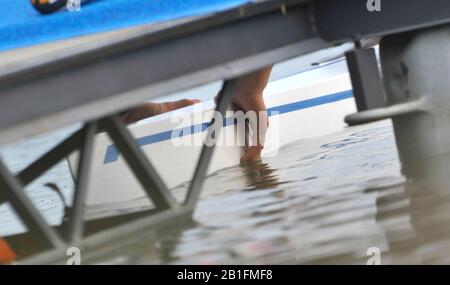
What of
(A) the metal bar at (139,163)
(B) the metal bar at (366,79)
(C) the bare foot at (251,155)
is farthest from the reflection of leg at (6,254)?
(C) the bare foot at (251,155)

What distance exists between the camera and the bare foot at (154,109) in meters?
7.48

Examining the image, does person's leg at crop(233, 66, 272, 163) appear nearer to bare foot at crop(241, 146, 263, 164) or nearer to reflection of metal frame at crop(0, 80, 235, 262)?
bare foot at crop(241, 146, 263, 164)

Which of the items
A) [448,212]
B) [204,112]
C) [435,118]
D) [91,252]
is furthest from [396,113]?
[204,112]

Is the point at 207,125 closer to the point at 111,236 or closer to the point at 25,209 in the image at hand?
the point at 111,236

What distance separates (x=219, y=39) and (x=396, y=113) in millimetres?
1023

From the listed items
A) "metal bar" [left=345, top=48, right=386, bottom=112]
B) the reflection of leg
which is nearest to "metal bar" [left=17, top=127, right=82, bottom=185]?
the reflection of leg

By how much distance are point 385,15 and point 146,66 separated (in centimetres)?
120

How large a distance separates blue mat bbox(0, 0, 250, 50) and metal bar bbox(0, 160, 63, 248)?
580 mm

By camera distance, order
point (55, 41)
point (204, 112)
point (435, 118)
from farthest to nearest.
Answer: point (204, 112) → point (435, 118) → point (55, 41)

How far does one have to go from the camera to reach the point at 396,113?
4.13 meters

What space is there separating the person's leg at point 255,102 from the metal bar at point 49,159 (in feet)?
8.17

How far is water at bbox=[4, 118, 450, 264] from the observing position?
140 inches

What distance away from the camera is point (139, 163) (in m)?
4.22
